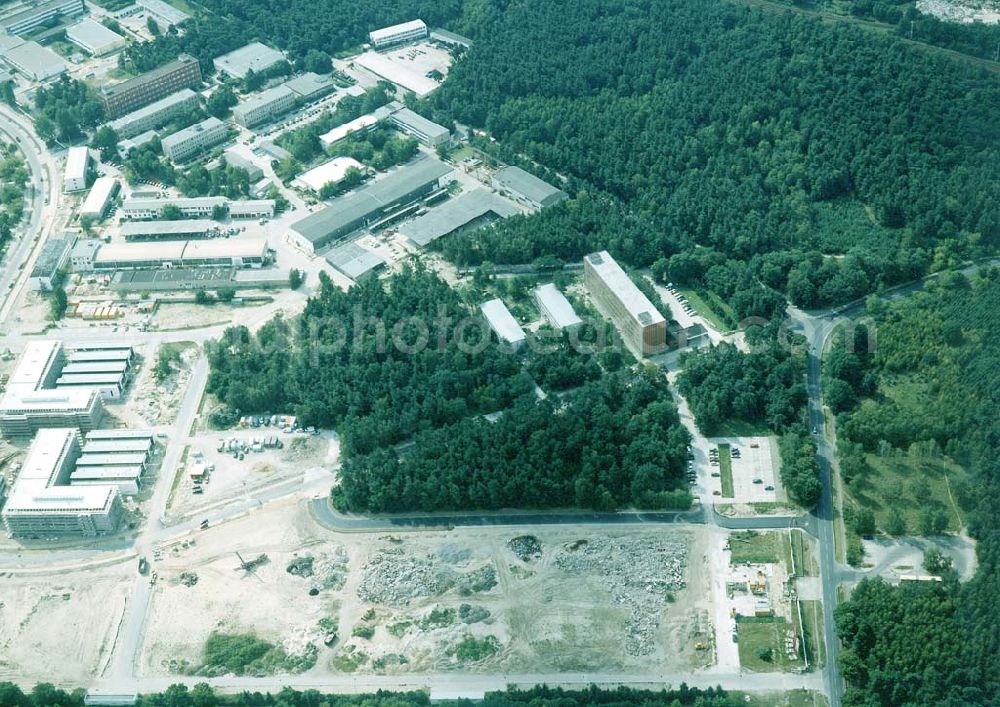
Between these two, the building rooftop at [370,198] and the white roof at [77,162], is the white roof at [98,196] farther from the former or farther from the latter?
the building rooftop at [370,198]

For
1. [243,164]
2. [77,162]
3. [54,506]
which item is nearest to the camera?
[54,506]

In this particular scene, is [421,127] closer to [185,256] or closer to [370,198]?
[370,198]

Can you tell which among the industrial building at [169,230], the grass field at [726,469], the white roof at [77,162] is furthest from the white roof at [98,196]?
the grass field at [726,469]

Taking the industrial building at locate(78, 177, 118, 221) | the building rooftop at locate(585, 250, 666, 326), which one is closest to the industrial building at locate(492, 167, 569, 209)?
the building rooftop at locate(585, 250, 666, 326)

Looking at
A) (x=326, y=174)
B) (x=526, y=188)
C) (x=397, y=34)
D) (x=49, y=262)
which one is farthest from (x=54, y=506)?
(x=397, y=34)

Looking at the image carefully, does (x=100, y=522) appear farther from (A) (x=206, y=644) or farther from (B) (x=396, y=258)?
(B) (x=396, y=258)

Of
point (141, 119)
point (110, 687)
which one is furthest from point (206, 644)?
point (141, 119)

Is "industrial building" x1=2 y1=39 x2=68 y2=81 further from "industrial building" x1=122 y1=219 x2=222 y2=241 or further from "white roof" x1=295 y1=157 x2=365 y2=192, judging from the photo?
"white roof" x1=295 y1=157 x2=365 y2=192
